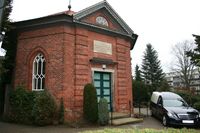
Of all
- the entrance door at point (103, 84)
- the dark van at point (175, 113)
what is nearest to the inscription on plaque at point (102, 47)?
the entrance door at point (103, 84)

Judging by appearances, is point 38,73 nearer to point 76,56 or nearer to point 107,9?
point 76,56

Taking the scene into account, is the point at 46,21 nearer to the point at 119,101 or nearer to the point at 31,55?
the point at 31,55

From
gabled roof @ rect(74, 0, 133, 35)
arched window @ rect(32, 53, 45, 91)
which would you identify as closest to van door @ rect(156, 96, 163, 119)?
gabled roof @ rect(74, 0, 133, 35)

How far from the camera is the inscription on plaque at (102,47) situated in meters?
15.2

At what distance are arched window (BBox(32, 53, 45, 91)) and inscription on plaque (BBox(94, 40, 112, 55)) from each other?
134 inches

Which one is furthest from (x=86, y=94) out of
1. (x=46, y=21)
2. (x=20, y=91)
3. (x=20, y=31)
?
(x=20, y=31)

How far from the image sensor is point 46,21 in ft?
46.1

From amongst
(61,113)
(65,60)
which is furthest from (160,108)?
(65,60)

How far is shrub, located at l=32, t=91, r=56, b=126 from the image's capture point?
12156 mm

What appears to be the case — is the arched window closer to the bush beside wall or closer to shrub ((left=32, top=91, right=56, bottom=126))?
the bush beside wall

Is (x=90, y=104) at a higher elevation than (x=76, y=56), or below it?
below

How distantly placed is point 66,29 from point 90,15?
2.07 meters

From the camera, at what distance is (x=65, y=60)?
13.5 meters

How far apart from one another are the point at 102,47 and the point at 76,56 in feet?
7.51
